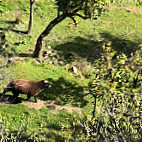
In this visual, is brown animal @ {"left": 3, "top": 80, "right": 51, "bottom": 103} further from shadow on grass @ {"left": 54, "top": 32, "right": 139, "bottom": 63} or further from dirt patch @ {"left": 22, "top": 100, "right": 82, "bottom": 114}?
shadow on grass @ {"left": 54, "top": 32, "right": 139, "bottom": 63}

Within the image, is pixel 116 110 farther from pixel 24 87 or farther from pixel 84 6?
pixel 84 6

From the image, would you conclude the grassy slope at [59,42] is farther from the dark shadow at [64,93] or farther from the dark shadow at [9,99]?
the dark shadow at [9,99]

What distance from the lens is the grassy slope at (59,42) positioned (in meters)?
15.2

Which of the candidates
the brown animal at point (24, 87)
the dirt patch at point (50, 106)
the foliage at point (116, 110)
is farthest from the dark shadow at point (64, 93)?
the foliage at point (116, 110)

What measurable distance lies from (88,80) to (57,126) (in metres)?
5.14

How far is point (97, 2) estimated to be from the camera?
16.1 meters

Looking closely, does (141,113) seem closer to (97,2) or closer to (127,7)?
(97,2)

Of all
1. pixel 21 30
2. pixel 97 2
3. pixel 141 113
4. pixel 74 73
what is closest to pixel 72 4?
pixel 97 2

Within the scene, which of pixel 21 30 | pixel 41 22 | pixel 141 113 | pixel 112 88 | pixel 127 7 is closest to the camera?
pixel 112 88

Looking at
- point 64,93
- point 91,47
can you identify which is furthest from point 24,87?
point 91,47

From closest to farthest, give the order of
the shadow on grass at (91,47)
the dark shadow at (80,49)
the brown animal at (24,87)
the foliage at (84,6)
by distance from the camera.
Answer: the brown animal at (24,87) < the foliage at (84,6) < the dark shadow at (80,49) < the shadow on grass at (91,47)

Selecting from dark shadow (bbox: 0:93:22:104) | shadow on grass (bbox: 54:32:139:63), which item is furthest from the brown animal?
shadow on grass (bbox: 54:32:139:63)

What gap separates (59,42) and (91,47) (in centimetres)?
273

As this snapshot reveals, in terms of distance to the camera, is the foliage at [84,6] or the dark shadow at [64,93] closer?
the foliage at [84,6]
